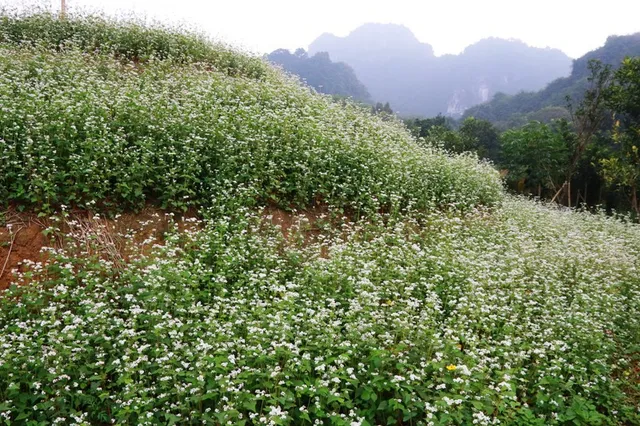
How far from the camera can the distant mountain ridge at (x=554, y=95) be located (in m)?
70.0

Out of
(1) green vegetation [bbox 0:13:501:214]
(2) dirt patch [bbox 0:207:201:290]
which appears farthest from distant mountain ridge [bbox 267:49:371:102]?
(2) dirt patch [bbox 0:207:201:290]

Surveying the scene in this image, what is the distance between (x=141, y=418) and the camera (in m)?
3.58

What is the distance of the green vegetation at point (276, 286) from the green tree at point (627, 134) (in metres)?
9.60

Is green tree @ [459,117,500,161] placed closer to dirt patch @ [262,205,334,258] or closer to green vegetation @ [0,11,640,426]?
green vegetation @ [0,11,640,426]

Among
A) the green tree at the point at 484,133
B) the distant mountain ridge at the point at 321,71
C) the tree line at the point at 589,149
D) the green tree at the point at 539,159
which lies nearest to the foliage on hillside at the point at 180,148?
the tree line at the point at 589,149

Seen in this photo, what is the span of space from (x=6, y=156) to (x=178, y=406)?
499 cm

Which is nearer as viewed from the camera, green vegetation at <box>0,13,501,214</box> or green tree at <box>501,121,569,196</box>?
green vegetation at <box>0,13,501,214</box>

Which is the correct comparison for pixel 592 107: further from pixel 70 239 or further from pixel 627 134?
pixel 70 239

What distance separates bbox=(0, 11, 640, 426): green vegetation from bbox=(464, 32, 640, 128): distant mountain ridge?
66.9 metres

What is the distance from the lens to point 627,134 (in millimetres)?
21500

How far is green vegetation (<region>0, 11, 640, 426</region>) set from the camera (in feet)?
13.6

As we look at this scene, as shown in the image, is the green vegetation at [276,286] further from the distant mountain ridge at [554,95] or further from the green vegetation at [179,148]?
the distant mountain ridge at [554,95]

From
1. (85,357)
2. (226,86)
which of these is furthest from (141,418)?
(226,86)

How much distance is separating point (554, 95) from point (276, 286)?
88032mm
